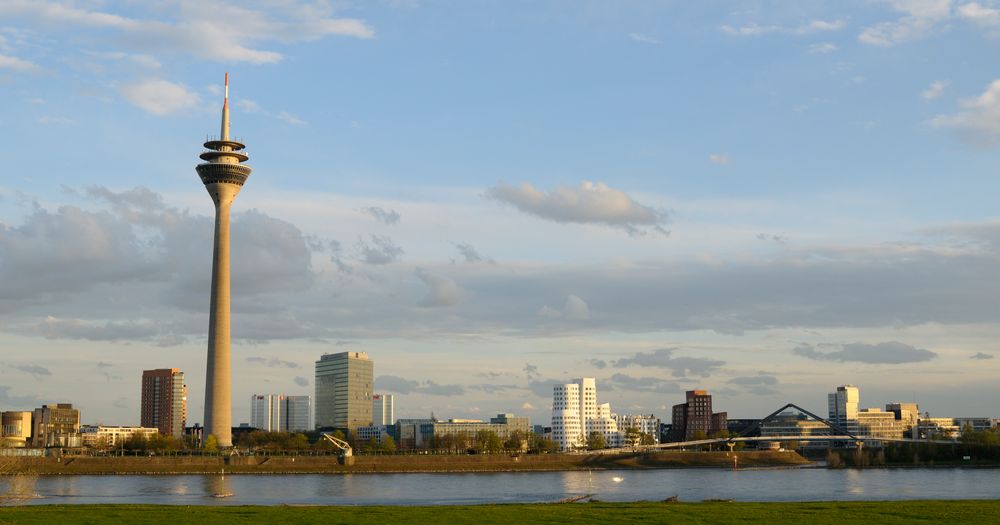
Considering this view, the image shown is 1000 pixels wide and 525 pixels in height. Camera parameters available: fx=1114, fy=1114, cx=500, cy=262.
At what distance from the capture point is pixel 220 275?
174 metres

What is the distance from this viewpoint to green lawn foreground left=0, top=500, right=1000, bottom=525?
126 ft

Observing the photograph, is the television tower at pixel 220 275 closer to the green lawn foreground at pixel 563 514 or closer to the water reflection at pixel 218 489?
the water reflection at pixel 218 489

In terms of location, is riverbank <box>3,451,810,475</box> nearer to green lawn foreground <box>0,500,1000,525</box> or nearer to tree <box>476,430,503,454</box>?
tree <box>476,430,503,454</box>

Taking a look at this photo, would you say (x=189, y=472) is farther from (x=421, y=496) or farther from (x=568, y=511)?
(x=568, y=511)

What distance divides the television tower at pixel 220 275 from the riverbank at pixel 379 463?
14380mm

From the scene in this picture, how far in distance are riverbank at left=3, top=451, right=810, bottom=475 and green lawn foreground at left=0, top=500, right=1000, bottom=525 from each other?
112 meters

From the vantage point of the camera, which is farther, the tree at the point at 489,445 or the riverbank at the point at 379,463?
the tree at the point at 489,445

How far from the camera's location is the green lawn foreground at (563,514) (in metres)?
38.4

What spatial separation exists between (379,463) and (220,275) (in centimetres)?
3890

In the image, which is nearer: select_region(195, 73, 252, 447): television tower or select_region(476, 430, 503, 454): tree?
select_region(195, 73, 252, 447): television tower

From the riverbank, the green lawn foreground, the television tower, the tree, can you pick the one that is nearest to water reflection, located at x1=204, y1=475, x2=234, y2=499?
the green lawn foreground

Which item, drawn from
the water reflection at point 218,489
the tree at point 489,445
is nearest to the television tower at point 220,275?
the tree at point 489,445

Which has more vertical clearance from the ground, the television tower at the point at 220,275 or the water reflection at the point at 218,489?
the television tower at the point at 220,275

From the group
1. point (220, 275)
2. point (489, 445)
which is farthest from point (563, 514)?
point (489, 445)
